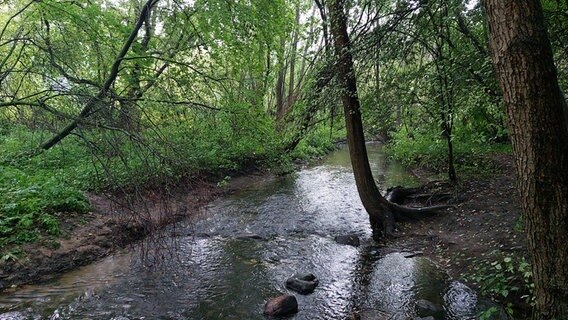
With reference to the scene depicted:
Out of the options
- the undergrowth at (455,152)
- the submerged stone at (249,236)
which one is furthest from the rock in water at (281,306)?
the undergrowth at (455,152)

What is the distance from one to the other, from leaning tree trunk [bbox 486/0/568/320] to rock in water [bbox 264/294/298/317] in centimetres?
323

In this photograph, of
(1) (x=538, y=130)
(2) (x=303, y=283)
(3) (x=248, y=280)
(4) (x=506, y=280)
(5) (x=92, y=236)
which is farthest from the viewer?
(5) (x=92, y=236)

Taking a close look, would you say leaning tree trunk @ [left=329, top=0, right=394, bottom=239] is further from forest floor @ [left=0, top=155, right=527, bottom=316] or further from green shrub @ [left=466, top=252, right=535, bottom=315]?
green shrub @ [left=466, top=252, right=535, bottom=315]

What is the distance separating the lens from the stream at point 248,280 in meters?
5.32

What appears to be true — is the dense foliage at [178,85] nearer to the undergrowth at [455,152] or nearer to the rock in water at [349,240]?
the undergrowth at [455,152]

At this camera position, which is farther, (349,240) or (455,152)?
(455,152)

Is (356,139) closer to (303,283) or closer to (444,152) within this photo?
(303,283)

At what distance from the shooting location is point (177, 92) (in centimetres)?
838

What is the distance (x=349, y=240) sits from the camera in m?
8.23

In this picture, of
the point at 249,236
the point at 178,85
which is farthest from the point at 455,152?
the point at 178,85

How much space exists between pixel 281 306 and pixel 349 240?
337cm

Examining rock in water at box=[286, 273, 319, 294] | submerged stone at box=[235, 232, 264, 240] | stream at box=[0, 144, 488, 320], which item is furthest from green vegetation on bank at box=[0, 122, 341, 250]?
rock in water at box=[286, 273, 319, 294]

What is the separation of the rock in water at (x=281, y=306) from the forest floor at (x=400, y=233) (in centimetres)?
200

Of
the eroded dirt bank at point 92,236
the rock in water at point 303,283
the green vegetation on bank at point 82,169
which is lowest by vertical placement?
the rock in water at point 303,283
